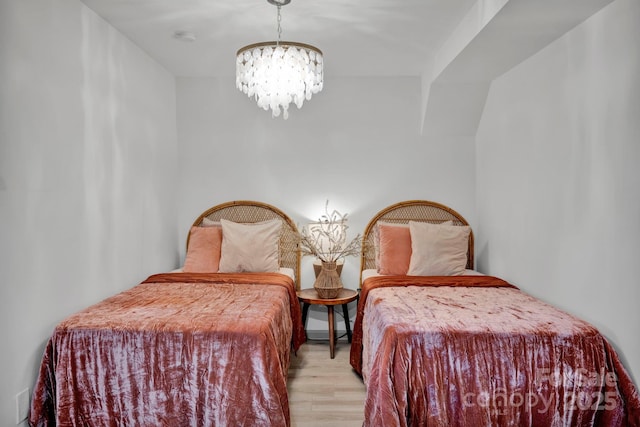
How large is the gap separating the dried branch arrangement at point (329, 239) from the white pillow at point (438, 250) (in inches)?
23.7

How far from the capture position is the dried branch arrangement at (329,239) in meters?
3.96

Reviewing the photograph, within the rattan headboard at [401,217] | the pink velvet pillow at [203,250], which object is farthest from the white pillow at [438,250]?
the pink velvet pillow at [203,250]

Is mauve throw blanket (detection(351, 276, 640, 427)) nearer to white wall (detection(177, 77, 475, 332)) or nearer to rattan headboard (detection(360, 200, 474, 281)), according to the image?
rattan headboard (detection(360, 200, 474, 281))

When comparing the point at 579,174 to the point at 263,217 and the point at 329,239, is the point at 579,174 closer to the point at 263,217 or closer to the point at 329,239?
the point at 329,239

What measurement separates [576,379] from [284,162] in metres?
2.79

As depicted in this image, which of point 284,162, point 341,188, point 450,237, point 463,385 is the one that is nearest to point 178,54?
point 284,162

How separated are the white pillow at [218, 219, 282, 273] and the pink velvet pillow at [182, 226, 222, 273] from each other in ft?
0.22

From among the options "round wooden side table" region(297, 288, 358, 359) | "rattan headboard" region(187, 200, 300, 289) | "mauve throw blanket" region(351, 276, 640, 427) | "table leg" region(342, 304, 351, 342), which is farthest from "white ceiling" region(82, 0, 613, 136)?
"table leg" region(342, 304, 351, 342)

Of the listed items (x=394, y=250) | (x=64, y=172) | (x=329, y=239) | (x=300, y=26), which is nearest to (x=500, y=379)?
(x=394, y=250)

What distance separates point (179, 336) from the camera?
7.60ft

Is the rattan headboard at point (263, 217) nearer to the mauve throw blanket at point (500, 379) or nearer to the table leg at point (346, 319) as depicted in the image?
the table leg at point (346, 319)

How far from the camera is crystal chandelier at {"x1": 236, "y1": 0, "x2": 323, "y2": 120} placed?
98.4 inches

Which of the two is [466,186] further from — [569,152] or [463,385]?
[463,385]

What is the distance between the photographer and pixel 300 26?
3027mm
